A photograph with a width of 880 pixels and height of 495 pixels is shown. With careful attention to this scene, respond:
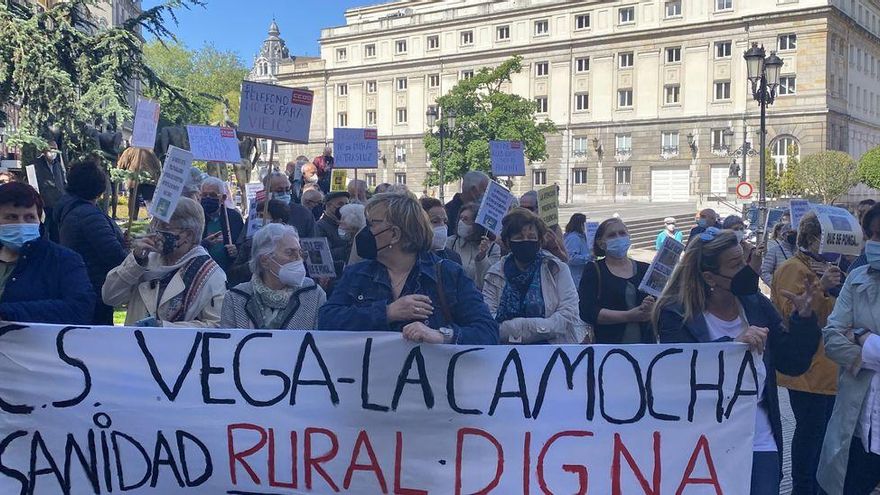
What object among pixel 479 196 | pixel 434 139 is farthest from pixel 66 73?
pixel 434 139

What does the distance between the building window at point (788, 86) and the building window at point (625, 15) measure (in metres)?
11.9

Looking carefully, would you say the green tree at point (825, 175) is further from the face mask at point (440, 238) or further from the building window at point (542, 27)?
the face mask at point (440, 238)

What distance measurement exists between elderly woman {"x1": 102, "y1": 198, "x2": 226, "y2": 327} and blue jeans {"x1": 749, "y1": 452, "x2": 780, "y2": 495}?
264 centimetres

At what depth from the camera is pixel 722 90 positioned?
2504 inches

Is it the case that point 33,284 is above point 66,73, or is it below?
below

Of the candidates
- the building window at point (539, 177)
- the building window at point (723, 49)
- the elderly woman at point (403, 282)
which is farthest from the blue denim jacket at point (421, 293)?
the building window at point (539, 177)

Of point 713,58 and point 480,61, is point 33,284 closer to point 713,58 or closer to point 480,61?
point 713,58

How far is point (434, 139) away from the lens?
2408 inches

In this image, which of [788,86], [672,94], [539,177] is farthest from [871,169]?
[539,177]

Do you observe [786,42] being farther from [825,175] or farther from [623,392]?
[623,392]

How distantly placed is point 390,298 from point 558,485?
3.63 ft

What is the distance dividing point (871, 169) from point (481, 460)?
204 ft

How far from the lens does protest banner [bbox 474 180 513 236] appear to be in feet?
23.9

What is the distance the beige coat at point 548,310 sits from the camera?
16.9 feet
